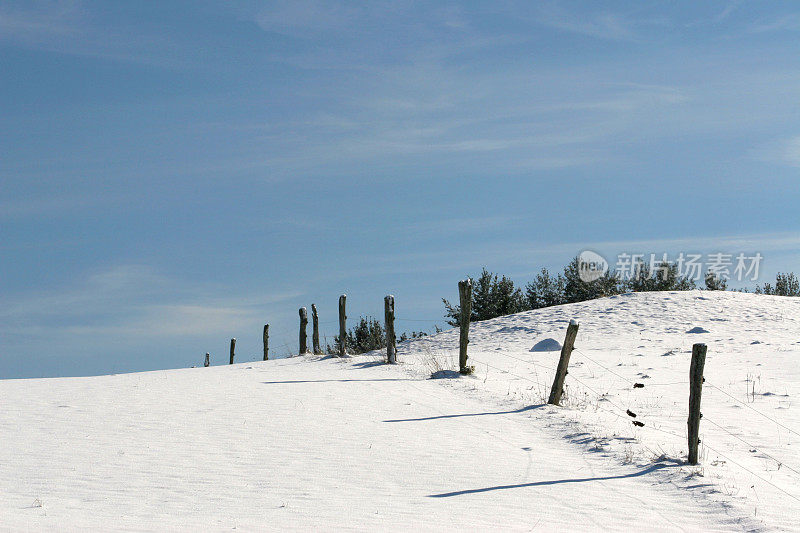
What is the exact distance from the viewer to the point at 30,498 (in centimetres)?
834

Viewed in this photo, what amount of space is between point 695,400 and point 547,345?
1534 cm

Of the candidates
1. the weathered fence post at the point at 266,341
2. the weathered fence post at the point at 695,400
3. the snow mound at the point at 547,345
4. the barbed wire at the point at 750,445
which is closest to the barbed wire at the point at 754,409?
the barbed wire at the point at 750,445

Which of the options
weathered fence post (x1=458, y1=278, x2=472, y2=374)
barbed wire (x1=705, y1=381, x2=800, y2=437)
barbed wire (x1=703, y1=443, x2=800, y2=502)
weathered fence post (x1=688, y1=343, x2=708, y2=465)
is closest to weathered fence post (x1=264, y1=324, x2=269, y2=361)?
weathered fence post (x1=458, y1=278, x2=472, y2=374)

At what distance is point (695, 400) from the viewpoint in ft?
33.3

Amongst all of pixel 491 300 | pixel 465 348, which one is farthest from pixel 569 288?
pixel 465 348

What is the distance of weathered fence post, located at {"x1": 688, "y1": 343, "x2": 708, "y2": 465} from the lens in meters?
9.95

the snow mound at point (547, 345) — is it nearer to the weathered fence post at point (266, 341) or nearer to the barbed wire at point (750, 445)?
the barbed wire at point (750, 445)

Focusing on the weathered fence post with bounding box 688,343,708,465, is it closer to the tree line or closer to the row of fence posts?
the row of fence posts

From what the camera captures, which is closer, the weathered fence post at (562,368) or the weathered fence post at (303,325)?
the weathered fence post at (562,368)

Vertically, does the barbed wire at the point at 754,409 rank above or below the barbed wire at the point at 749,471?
above

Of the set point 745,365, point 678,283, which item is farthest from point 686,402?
point 678,283

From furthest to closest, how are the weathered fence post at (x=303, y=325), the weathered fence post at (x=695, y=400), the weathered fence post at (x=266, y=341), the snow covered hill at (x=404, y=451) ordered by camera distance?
the weathered fence post at (x=266, y=341) < the weathered fence post at (x=303, y=325) < the weathered fence post at (x=695, y=400) < the snow covered hill at (x=404, y=451)

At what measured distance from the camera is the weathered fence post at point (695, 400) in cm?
995

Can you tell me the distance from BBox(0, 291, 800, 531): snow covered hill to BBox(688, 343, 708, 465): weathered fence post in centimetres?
32
